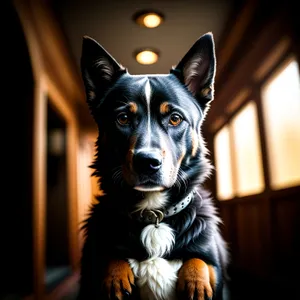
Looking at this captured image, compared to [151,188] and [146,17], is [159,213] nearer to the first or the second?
[151,188]

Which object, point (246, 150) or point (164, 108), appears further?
point (246, 150)

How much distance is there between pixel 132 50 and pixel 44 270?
5.92 feet

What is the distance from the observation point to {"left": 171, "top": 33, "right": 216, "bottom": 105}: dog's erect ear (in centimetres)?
69

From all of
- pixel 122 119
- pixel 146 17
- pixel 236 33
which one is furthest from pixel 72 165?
pixel 236 33

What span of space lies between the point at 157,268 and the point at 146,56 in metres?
0.47

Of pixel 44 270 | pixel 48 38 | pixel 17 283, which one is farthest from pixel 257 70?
pixel 17 283

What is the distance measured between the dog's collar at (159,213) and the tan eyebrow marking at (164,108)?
0.18m

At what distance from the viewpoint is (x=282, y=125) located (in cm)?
120

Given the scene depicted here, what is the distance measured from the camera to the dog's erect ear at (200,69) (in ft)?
2.27

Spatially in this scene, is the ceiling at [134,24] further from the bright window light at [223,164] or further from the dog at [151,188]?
the bright window light at [223,164]

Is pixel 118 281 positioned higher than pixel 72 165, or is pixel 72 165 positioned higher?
pixel 72 165

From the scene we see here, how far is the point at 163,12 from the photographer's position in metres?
0.90

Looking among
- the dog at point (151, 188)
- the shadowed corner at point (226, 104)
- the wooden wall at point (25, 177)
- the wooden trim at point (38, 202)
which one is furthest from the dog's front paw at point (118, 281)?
the wooden trim at point (38, 202)

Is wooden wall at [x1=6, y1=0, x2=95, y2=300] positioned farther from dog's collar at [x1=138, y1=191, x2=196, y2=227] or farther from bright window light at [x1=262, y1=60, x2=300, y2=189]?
dog's collar at [x1=138, y1=191, x2=196, y2=227]
